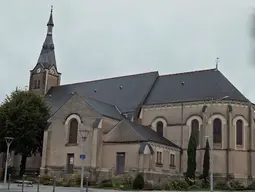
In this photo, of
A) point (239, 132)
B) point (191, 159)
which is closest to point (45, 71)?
point (191, 159)

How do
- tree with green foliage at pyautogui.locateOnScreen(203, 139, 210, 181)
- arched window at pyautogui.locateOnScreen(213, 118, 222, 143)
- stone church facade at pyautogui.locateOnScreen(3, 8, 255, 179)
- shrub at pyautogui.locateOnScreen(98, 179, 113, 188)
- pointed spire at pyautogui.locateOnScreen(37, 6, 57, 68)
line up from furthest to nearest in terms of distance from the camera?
pointed spire at pyautogui.locateOnScreen(37, 6, 57, 68)
arched window at pyautogui.locateOnScreen(213, 118, 222, 143)
tree with green foliage at pyautogui.locateOnScreen(203, 139, 210, 181)
stone church facade at pyautogui.locateOnScreen(3, 8, 255, 179)
shrub at pyautogui.locateOnScreen(98, 179, 113, 188)

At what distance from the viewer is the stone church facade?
4197 centimetres

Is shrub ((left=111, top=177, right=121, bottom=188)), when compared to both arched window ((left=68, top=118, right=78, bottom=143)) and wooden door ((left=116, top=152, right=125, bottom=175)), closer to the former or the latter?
wooden door ((left=116, top=152, right=125, bottom=175))

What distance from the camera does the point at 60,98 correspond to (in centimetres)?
6044

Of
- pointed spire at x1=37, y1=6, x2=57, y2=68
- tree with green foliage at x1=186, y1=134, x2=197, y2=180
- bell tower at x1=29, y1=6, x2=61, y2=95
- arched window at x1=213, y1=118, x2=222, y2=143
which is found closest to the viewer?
tree with green foliage at x1=186, y1=134, x2=197, y2=180

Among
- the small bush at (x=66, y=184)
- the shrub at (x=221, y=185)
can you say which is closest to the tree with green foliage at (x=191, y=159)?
the shrub at (x=221, y=185)

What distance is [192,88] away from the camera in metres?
50.1

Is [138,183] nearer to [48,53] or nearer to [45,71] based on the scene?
[45,71]

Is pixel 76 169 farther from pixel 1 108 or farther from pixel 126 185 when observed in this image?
pixel 1 108

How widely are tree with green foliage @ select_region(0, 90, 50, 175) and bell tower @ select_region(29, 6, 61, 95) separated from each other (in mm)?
16597

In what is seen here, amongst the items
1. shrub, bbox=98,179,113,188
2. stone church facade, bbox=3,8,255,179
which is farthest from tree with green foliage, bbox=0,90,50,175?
shrub, bbox=98,179,113,188

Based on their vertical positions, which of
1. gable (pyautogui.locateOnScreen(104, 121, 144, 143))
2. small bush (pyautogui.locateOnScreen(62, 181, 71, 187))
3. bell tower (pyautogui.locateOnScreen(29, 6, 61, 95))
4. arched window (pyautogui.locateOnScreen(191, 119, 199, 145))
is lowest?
small bush (pyautogui.locateOnScreen(62, 181, 71, 187))

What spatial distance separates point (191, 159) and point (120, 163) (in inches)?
312

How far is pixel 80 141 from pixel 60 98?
17.6 m
